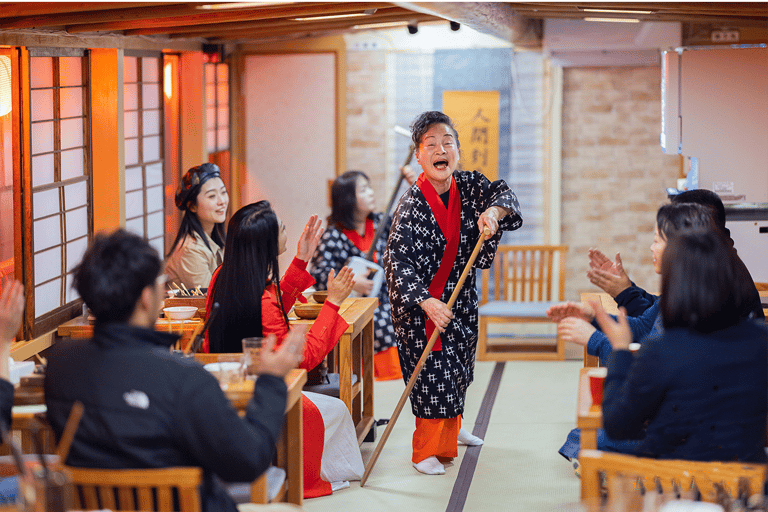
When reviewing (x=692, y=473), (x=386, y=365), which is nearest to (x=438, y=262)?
(x=386, y=365)

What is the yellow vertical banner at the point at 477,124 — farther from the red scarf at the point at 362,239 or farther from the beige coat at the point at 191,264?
the beige coat at the point at 191,264

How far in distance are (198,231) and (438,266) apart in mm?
1442

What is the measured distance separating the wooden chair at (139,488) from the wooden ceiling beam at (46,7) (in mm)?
2124

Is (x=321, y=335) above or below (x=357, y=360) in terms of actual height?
above

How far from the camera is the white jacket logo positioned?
198 centimetres

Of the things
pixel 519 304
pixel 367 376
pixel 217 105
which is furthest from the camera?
pixel 217 105

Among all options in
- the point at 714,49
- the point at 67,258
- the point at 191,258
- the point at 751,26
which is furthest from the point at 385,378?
the point at 751,26

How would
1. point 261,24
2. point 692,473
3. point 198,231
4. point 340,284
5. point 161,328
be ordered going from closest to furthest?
point 692,473 < point 340,284 < point 161,328 < point 198,231 < point 261,24

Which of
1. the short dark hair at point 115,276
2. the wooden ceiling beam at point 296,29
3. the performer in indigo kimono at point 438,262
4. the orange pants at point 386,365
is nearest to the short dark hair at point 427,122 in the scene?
the performer in indigo kimono at point 438,262

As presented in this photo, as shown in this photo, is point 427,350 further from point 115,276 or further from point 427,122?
point 115,276

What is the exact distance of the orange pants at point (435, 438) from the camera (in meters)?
4.04

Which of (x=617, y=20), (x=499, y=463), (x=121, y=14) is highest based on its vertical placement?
(x=617, y=20)

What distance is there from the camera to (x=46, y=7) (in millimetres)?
3506

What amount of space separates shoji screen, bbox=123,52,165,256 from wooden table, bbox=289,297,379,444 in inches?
56.8
